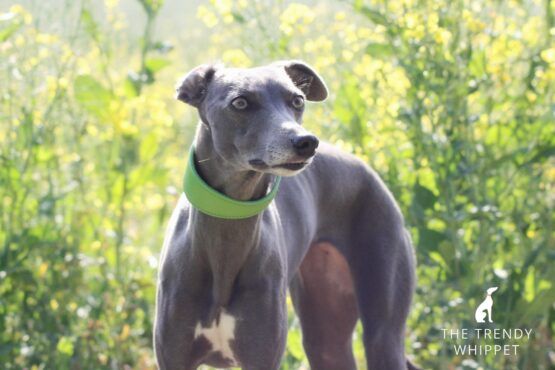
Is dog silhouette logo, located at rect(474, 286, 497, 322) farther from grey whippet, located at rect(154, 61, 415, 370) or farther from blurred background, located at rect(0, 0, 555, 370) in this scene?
grey whippet, located at rect(154, 61, 415, 370)

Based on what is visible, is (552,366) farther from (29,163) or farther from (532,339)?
(29,163)

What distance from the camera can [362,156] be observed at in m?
5.13

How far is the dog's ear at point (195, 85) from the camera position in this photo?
3318 mm

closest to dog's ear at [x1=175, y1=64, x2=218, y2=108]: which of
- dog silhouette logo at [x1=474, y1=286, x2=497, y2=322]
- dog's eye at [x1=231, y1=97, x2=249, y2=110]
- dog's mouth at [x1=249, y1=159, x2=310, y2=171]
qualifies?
dog's eye at [x1=231, y1=97, x2=249, y2=110]

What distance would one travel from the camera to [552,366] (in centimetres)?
532

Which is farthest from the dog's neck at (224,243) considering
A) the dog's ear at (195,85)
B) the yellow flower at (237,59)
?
the yellow flower at (237,59)

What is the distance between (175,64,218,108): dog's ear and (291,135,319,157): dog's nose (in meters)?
0.55

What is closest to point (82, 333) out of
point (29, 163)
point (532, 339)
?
point (29, 163)

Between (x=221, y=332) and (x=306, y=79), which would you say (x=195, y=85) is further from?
(x=221, y=332)

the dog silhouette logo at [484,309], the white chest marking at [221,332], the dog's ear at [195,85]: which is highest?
the dog's ear at [195,85]

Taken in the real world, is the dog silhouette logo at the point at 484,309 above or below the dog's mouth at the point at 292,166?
below

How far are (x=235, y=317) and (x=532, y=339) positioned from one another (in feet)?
7.19

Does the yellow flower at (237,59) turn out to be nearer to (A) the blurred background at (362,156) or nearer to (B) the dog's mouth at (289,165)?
(A) the blurred background at (362,156)

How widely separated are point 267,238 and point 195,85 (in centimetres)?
59
